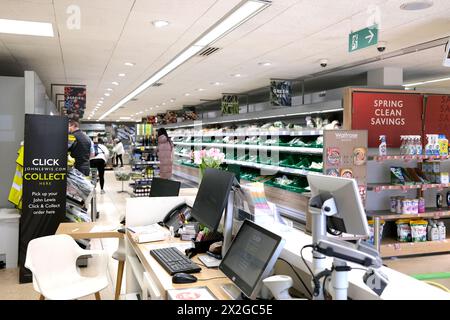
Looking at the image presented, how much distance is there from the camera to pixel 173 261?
2.44 metres

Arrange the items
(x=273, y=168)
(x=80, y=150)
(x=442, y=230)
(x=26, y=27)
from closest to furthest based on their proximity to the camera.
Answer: (x=26, y=27)
(x=442, y=230)
(x=80, y=150)
(x=273, y=168)

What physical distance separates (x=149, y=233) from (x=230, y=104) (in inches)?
342

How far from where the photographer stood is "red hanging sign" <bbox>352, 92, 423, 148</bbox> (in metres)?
5.96

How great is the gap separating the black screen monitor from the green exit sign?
2634mm

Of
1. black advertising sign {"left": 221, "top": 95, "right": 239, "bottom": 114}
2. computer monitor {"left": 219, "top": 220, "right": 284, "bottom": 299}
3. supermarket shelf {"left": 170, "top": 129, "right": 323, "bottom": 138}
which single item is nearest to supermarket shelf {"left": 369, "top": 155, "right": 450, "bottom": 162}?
supermarket shelf {"left": 170, "top": 129, "right": 323, "bottom": 138}

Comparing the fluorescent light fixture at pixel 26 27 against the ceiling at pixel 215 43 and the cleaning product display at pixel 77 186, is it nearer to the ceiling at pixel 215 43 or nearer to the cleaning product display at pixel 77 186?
the ceiling at pixel 215 43

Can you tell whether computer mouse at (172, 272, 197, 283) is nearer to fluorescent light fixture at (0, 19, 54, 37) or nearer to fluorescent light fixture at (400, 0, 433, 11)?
fluorescent light fixture at (400, 0, 433, 11)

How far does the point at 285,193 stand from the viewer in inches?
300

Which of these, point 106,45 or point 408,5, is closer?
point 408,5

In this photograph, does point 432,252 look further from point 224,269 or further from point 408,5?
point 224,269

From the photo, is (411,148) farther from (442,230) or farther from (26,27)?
(26,27)

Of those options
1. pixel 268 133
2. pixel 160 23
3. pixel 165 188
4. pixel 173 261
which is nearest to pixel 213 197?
pixel 173 261
